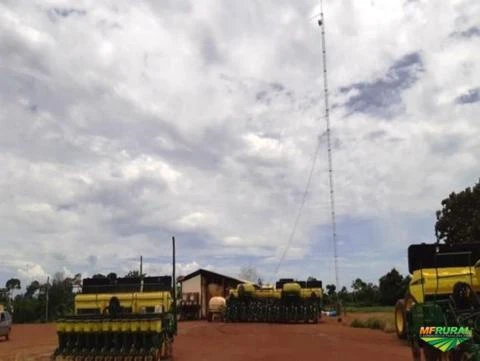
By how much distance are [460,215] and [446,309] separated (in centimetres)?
4223

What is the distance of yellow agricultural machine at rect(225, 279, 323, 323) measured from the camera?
49219 millimetres

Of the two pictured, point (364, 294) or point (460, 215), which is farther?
point (364, 294)

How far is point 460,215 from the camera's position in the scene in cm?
5306

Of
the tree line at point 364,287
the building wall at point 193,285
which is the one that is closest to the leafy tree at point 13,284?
the tree line at point 364,287

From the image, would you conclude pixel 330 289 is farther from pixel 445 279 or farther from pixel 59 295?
pixel 445 279

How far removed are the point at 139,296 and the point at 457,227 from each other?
121 ft

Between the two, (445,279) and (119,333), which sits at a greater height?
(445,279)

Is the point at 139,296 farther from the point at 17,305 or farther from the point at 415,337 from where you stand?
the point at 17,305

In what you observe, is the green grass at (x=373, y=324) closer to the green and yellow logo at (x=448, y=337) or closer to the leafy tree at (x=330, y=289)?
the green and yellow logo at (x=448, y=337)

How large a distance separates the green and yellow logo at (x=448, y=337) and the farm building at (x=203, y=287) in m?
56.5

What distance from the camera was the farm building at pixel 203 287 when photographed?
67688 mm

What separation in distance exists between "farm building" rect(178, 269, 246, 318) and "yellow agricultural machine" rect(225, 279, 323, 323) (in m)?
14.8

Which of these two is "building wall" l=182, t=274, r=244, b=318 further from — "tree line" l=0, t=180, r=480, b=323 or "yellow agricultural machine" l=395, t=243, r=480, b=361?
"yellow agricultural machine" l=395, t=243, r=480, b=361

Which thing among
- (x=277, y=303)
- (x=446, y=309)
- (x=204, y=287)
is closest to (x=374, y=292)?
(x=204, y=287)
